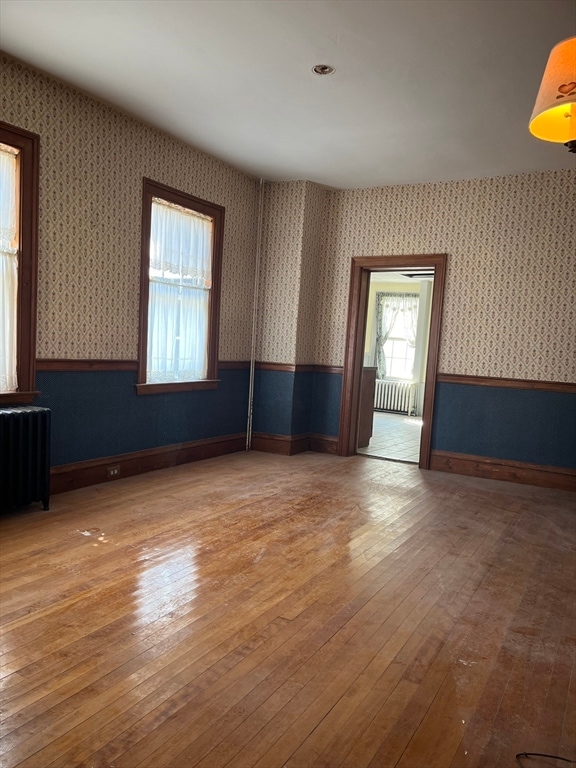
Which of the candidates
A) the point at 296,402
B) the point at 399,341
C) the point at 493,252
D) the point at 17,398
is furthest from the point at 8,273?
the point at 399,341

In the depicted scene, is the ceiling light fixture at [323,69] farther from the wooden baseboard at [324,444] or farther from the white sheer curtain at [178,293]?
the wooden baseboard at [324,444]

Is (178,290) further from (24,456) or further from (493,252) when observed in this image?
(493,252)

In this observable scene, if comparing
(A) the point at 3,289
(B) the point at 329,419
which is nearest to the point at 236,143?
(A) the point at 3,289

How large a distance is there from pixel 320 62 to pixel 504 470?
423cm

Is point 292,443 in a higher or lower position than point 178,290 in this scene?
lower

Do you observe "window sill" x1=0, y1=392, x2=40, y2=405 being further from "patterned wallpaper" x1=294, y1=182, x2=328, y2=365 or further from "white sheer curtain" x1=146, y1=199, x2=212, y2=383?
"patterned wallpaper" x1=294, y1=182, x2=328, y2=365

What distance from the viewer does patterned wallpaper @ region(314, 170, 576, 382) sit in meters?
5.70

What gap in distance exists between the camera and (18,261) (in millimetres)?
4129

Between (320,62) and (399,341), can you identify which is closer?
(320,62)

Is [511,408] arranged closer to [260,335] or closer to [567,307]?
[567,307]

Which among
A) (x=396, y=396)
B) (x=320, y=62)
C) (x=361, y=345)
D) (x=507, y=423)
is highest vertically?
(x=320, y=62)

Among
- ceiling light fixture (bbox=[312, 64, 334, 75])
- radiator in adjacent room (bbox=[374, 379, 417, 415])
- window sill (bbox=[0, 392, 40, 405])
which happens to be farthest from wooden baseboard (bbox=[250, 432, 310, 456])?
radiator in adjacent room (bbox=[374, 379, 417, 415])

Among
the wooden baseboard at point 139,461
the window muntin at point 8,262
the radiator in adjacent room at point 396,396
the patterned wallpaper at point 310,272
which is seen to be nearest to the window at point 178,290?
the wooden baseboard at point 139,461

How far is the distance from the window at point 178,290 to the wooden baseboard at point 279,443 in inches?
41.8
